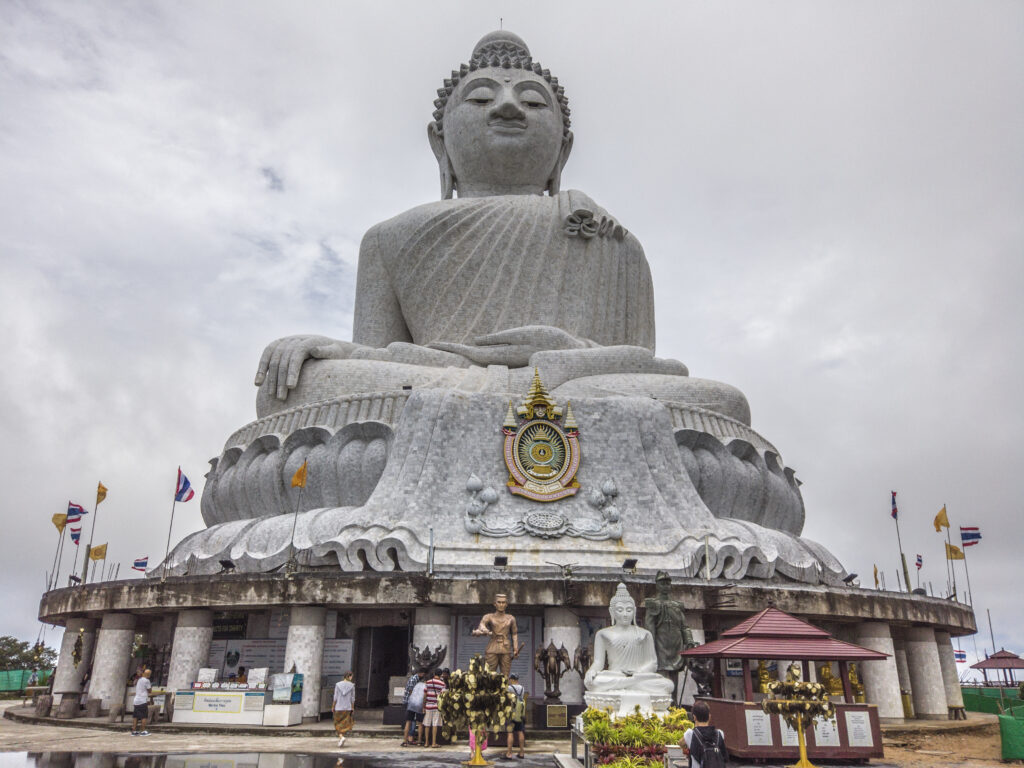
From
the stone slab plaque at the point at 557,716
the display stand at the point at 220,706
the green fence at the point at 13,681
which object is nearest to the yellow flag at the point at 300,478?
the display stand at the point at 220,706

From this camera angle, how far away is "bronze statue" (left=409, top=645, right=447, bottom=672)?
33.1ft

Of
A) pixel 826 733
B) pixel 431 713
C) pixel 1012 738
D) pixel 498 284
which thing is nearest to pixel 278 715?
pixel 431 713

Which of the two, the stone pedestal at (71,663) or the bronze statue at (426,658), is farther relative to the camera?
the stone pedestal at (71,663)

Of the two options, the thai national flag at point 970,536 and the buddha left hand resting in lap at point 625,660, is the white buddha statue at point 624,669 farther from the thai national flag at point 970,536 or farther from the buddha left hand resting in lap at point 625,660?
the thai national flag at point 970,536

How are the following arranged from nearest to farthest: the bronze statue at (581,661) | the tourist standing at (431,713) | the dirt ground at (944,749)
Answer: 1. the dirt ground at (944,749)
2. the tourist standing at (431,713)
3. the bronze statue at (581,661)

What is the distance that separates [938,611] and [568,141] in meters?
14.5

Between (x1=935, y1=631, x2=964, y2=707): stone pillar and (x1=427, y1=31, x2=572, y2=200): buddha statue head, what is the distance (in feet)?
44.3

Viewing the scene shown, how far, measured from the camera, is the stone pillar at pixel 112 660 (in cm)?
1211

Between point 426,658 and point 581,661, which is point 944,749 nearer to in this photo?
point 581,661

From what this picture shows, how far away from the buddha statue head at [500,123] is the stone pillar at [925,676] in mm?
13362

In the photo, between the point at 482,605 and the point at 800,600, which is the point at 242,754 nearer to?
the point at 482,605

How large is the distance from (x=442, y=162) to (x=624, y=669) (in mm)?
16063

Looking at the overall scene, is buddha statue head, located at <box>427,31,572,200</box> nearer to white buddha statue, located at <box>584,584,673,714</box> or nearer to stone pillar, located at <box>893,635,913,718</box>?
stone pillar, located at <box>893,635,913,718</box>

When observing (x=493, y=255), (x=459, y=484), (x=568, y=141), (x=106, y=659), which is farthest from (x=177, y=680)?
(x=568, y=141)
